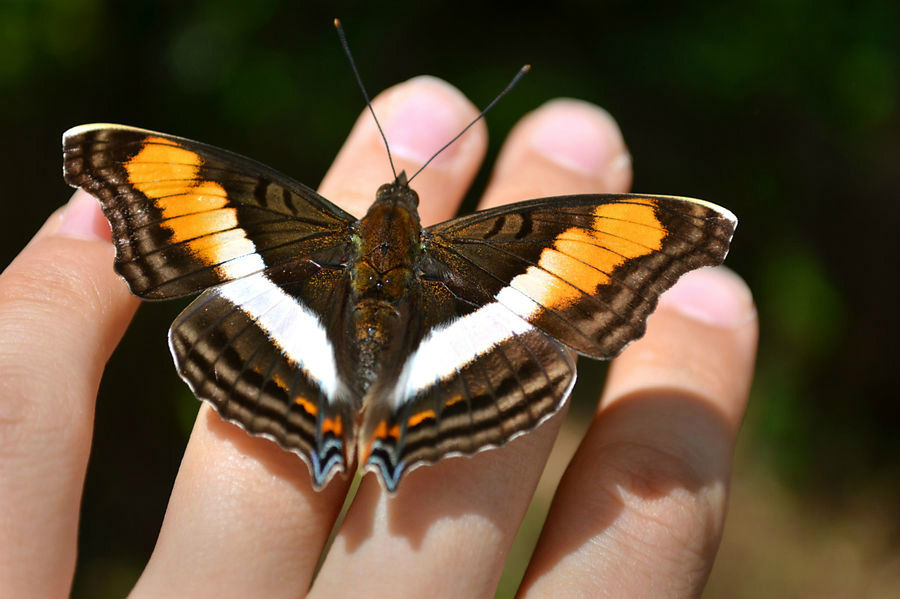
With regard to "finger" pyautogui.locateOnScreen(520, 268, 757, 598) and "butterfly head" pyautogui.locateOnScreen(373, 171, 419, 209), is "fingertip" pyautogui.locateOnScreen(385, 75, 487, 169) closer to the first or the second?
"butterfly head" pyautogui.locateOnScreen(373, 171, 419, 209)

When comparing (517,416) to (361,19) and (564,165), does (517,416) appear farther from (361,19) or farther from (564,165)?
(361,19)

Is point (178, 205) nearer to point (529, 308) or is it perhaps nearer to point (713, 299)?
point (529, 308)

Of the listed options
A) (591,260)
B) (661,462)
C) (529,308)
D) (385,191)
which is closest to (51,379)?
(385,191)

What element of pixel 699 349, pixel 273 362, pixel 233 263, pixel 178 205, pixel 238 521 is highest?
pixel 178 205

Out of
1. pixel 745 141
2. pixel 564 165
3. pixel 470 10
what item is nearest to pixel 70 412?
pixel 564 165

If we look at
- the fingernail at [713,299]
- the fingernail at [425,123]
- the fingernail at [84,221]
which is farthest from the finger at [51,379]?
the fingernail at [713,299]

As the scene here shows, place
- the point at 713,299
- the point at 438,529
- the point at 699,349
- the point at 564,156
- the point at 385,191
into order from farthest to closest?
the point at 564,156 < the point at 713,299 < the point at 699,349 < the point at 385,191 < the point at 438,529

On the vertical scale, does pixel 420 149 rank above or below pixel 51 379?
above

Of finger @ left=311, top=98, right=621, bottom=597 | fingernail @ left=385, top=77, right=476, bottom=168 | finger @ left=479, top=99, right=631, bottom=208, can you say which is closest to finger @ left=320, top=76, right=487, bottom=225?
fingernail @ left=385, top=77, right=476, bottom=168
